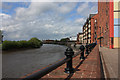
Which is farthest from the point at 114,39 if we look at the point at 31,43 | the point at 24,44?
the point at 31,43

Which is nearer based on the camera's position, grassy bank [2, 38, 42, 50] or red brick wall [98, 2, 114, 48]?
red brick wall [98, 2, 114, 48]

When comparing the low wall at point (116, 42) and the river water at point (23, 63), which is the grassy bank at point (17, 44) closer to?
the river water at point (23, 63)

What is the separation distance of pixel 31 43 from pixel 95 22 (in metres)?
47.4

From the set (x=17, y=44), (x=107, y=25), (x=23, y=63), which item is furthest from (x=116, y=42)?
(x=17, y=44)

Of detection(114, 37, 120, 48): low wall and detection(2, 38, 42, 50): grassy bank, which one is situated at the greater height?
detection(114, 37, 120, 48): low wall

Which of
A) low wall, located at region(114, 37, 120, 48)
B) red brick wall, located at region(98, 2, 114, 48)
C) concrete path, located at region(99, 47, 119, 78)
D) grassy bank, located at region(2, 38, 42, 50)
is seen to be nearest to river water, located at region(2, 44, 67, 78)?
concrete path, located at region(99, 47, 119, 78)

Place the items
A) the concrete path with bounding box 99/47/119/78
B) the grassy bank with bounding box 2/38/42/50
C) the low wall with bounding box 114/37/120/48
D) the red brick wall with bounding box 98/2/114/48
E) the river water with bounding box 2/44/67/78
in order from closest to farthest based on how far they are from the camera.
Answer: the concrete path with bounding box 99/47/119/78
the river water with bounding box 2/44/67/78
the low wall with bounding box 114/37/120/48
the red brick wall with bounding box 98/2/114/48
the grassy bank with bounding box 2/38/42/50

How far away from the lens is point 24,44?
61.9m

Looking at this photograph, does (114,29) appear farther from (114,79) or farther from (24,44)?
(24,44)

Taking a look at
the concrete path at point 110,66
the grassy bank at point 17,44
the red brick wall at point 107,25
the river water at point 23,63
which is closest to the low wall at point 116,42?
the red brick wall at point 107,25

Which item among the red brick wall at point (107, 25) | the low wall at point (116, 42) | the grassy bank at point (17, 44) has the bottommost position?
the grassy bank at point (17, 44)

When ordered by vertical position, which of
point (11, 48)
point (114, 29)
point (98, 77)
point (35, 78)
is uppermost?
point (114, 29)

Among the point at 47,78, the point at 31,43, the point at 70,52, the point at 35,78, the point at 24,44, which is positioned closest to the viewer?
Result: the point at 35,78

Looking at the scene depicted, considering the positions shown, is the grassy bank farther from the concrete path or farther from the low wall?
the concrete path
